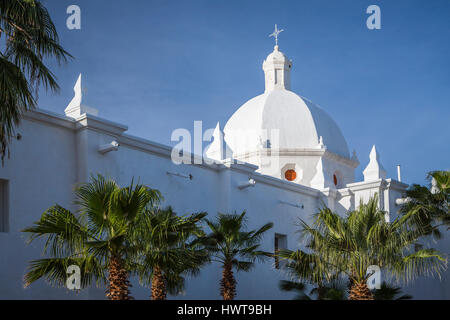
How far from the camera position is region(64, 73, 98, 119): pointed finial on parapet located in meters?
17.5

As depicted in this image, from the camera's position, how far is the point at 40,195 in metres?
16.1

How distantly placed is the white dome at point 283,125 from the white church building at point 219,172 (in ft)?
0.16

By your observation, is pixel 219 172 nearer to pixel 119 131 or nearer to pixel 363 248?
pixel 119 131

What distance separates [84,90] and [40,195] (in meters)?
3.35

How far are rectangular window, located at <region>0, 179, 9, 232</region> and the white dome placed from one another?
49.1ft

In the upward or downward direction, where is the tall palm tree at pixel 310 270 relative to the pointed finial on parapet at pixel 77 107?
downward

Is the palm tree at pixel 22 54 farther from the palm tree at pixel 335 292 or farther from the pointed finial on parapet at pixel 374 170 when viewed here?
the pointed finial on parapet at pixel 374 170

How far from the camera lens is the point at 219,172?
2158cm

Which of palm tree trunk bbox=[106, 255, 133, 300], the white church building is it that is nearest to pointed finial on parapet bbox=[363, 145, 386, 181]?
the white church building

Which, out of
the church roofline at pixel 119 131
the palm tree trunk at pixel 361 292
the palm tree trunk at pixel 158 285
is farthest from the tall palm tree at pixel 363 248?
the church roofline at pixel 119 131

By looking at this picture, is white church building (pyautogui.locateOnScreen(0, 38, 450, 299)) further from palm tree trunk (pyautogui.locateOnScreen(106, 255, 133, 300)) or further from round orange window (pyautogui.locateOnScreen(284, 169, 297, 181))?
palm tree trunk (pyautogui.locateOnScreen(106, 255, 133, 300))

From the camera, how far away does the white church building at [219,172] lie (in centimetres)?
1569

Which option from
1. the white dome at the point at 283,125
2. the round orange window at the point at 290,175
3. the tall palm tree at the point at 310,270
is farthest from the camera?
the white dome at the point at 283,125

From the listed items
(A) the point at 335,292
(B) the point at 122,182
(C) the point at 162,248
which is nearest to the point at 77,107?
(B) the point at 122,182
